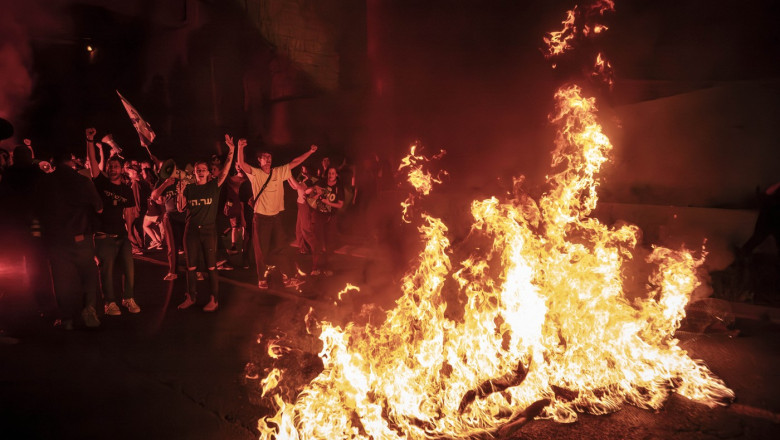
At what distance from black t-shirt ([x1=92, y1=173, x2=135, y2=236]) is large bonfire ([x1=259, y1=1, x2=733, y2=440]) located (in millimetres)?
3656

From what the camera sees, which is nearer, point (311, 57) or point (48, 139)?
point (311, 57)

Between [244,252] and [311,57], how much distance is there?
726 centimetres

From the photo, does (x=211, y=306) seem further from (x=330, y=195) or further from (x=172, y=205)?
(x=330, y=195)

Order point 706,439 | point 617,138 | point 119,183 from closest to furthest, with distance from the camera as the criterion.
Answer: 1. point 706,439
2. point 119,183
3. point 617,138

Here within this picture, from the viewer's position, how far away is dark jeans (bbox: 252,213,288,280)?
313 inches

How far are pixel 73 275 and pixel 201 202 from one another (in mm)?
1770

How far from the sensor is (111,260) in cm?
667

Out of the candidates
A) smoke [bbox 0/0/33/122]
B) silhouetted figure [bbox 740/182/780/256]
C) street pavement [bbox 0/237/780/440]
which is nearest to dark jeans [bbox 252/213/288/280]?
street pavement [bbox 0/237/780/440]

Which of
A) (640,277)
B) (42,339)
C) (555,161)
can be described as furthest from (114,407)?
(555,161)

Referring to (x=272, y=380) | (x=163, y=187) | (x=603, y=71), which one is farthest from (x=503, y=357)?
(x=603, y=71)

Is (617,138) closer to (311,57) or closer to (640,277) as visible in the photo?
(640,277)

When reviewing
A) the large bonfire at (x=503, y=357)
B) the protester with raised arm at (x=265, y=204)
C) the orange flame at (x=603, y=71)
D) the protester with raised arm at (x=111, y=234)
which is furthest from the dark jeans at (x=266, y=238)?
the orange flame at (x=603, y=71)

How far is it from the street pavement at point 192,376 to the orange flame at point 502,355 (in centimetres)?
27

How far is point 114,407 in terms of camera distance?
430 centimetres
